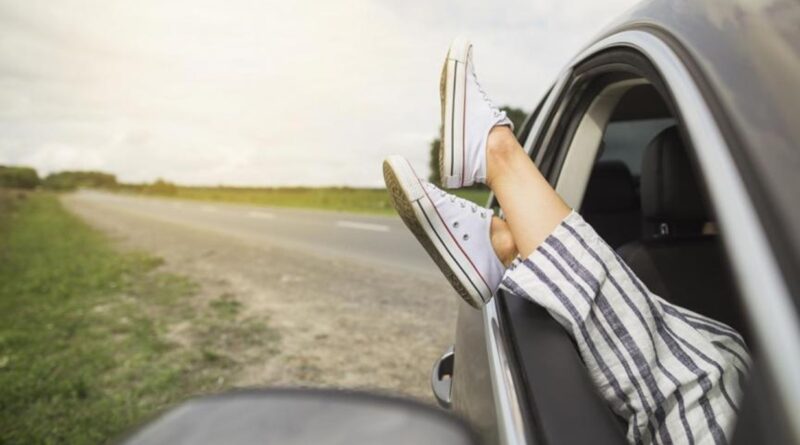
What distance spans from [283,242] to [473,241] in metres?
12.0

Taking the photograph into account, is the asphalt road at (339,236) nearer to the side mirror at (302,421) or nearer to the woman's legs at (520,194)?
the woman's legs at (520,194)

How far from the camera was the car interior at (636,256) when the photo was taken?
2.77 feet

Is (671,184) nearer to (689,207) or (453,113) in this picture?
(689,207)

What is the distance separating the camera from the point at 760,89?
0.70 meters

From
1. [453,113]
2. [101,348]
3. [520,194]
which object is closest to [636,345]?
[520,194]

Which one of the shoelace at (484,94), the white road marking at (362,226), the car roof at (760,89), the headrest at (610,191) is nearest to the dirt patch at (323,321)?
the headrest at (610,191)

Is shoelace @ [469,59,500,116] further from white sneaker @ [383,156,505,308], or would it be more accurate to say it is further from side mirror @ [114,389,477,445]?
side mirror @ [114,389,477,445]

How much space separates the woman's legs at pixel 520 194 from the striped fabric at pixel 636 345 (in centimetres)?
11

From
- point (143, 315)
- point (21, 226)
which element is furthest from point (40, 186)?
point (143, 315)

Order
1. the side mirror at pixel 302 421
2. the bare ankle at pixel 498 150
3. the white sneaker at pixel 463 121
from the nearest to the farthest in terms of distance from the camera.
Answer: the side mirror at pixel 302 421 → the bare ankle at pixel 498 150 → the white sneaker at pixel 463 121

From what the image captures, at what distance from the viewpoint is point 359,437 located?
2.29ft

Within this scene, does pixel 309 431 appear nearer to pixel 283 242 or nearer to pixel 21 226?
pixel 283 242

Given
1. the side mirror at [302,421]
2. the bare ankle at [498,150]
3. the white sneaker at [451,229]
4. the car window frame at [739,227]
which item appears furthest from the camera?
the bare ankle at [498,150]

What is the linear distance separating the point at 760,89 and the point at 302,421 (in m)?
0.64
